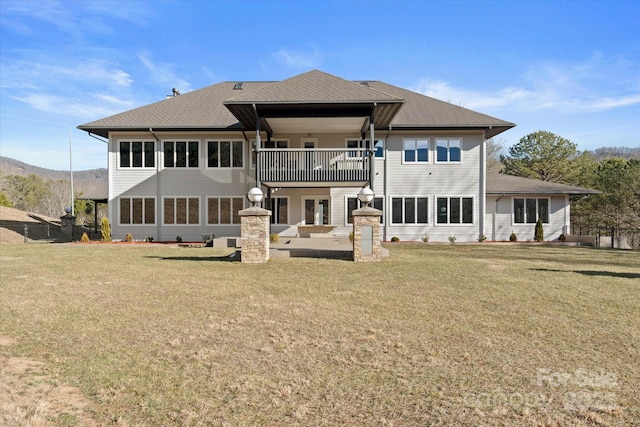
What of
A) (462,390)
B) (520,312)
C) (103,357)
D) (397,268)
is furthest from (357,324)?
(397,268)

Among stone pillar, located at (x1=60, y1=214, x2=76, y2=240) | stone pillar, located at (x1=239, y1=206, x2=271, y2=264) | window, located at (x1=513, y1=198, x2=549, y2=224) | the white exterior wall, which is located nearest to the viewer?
stone pillar, located at (x1=239, y1=206, x2=271, y2=264)

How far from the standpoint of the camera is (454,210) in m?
22.0

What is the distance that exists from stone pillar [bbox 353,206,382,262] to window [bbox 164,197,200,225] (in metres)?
12.1

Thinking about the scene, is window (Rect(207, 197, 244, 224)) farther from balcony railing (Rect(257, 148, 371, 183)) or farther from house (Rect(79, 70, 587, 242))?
balcony railing (Rect(257, 148, 371, 183))

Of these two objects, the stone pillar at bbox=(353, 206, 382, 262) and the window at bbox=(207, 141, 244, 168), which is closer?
the stone pillar at bbox=(353, 206, 382, 262)

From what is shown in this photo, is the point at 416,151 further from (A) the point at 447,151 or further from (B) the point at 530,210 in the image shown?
(B) the point at 530,210

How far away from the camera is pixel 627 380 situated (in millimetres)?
3953

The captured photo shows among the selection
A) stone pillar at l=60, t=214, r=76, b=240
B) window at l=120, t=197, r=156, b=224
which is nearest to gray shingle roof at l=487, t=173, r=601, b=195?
window at l=120, t=197, r=156, b=224

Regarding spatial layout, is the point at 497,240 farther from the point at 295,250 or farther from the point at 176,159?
the point at 176,159

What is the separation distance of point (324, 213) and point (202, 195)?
21.6 feet

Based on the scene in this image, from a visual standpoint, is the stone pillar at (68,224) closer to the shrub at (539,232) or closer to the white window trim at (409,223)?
the white window trim at (409,223)

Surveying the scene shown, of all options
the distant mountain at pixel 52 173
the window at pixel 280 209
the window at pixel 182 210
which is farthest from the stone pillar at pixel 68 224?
the distant mountain at pixel 52 173

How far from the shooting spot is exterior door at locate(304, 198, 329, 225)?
22.1 meters

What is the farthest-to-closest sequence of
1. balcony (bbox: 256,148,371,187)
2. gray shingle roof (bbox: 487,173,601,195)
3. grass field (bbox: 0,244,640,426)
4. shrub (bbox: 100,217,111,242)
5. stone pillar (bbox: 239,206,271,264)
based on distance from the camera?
gray shingle roof (bbox: 487,173,601,195), shrub (bbox: 100,217,111,242), balcony (bbox: 256,148,371,187), stone pillar (bbox: 239,206,271,264), grass field (bbox: 0,244,640,426)
